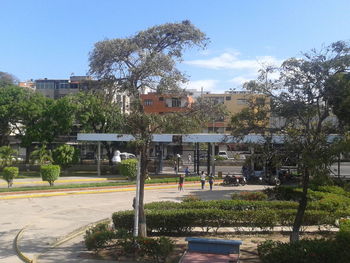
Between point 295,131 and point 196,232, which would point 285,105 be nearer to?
point 295,131

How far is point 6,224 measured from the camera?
644 inches

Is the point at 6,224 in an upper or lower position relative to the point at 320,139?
lower

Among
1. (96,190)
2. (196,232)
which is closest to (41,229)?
(196,232)

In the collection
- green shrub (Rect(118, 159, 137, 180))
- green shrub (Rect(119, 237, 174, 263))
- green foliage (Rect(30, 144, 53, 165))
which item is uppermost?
green foliage (Rect(30, 144, 53, 165))

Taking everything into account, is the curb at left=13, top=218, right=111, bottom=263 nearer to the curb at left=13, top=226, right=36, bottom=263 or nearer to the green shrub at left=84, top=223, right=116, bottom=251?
the curb at left=13, top=226, right=36, bottom=263

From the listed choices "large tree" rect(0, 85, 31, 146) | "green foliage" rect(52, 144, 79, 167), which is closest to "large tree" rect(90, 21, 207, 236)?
"green foliage" rect(52, 144, 79, 167)

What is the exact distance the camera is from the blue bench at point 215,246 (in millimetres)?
10062

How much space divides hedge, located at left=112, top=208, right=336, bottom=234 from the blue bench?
329cm

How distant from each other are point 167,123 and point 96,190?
1739 cm

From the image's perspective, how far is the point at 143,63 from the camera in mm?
12344

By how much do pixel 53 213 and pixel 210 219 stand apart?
8275mm

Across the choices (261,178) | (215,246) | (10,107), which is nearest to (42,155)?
(10,107)

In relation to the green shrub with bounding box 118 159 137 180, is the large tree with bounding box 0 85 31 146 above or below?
above

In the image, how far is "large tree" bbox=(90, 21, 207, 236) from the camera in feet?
39.5
